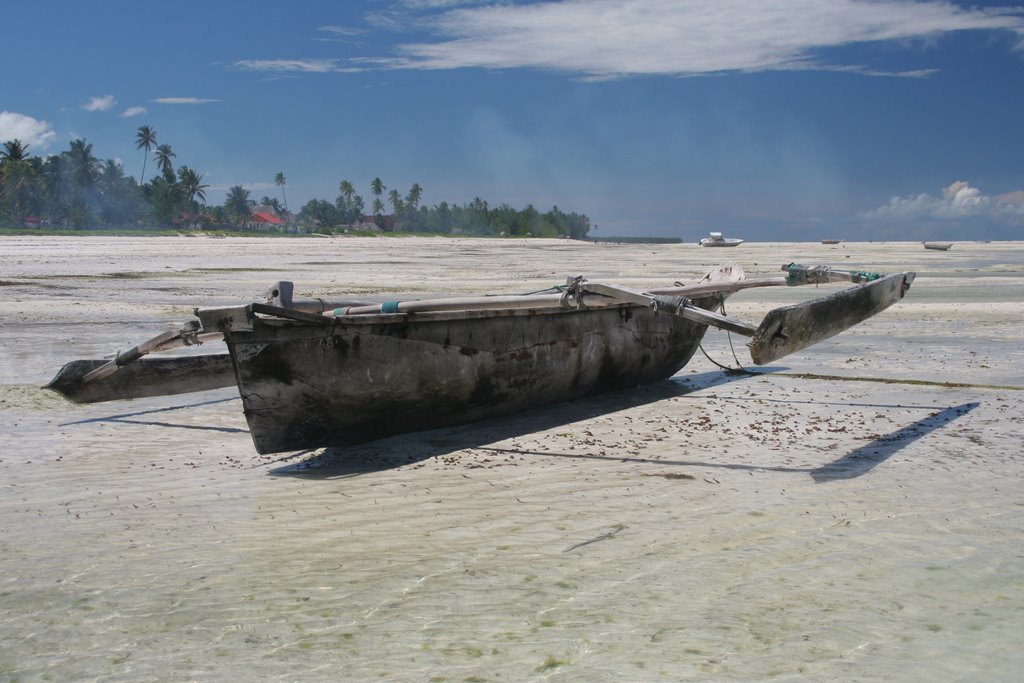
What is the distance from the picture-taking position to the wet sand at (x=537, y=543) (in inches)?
120

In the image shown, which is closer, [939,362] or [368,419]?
[368,419]

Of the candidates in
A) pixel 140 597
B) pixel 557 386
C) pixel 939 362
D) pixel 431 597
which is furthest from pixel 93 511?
pixel 939 362

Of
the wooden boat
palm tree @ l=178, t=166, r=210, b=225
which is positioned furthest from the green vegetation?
the wooden boat

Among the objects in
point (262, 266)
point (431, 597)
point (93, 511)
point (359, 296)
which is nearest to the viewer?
point (431, 597)

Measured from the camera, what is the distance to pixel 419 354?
5.76 meters

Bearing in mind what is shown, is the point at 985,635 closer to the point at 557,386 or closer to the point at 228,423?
the point at 557,386

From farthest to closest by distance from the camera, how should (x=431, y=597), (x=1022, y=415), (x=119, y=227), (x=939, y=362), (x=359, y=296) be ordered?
(x=119, y=227), (x=359, y=296), (x=939, y=362), (x=1022, y=415), (x=431, y=597)

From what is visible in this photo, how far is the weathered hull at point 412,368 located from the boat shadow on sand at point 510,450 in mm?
84

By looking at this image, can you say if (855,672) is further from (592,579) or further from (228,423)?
(228,423)

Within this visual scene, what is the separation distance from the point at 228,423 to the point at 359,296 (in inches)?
368

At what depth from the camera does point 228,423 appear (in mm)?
6762

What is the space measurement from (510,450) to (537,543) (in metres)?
1.73

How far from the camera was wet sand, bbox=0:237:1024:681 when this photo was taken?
10.0 feet

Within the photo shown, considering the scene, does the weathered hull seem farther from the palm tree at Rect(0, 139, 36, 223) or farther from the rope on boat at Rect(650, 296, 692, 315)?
the palm tree at Rect(0, 139, 36, 223)
